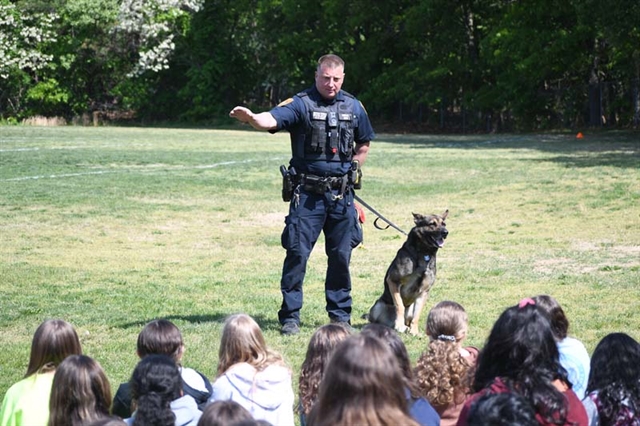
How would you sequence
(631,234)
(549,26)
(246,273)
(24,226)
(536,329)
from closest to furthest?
1. (536,329)
2. (246,273)
3. (631,234)
4. (24,226)
5. (549,26)

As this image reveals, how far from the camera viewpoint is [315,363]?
17.7 ft

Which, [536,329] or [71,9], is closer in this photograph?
[536,329]

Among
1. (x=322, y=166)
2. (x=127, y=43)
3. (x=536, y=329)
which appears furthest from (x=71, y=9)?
(x=536, y=329)

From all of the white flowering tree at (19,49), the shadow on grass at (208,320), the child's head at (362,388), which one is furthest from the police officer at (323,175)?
the white flowering tree at (19,49)

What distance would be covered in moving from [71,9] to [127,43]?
4127 millimetres

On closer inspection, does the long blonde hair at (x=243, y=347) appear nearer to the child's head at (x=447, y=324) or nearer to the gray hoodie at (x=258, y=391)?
the gray hoodie at (x=258, y=391)

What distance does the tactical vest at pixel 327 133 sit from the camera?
9.02 meters

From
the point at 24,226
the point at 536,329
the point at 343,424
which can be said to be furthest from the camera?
the point at 24,226

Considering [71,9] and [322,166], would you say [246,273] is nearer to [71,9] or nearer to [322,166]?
[322,166]

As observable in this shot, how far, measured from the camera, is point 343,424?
3.73m

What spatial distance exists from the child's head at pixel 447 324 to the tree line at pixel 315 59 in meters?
36.9

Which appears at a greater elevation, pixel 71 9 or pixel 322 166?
pixel 71 9

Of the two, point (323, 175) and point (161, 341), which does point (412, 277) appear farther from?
point (161, 341)

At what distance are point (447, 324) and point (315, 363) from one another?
0.92 m
